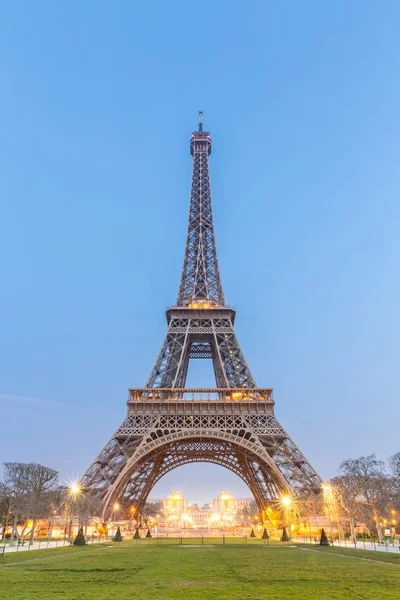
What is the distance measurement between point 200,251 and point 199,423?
28434 mm

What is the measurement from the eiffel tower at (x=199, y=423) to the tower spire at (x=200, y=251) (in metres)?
0.17

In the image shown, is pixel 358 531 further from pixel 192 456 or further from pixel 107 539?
pixel 107 539

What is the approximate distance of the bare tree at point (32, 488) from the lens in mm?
39062

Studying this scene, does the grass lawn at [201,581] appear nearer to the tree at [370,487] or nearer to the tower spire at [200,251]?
the tree at [370,487]

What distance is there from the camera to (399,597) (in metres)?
9.95

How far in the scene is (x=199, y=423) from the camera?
4622 cm

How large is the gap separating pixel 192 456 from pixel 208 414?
20057 millimetres

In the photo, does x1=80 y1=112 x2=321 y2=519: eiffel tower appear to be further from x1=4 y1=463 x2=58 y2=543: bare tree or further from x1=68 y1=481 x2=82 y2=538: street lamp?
x1=4 y1=463 x2=58 y2=543: bare tree

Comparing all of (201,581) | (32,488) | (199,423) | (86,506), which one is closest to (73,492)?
(86,506)

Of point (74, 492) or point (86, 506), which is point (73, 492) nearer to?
point (74, 492)

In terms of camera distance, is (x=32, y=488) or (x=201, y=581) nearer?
(x=201, y=581)

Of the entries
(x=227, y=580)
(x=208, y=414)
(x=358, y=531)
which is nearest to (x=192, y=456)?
(x=208, y=414)

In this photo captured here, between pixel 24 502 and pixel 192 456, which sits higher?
pixel 192 456

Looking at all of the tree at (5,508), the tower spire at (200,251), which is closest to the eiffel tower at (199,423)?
the tower spire at (200,251)
